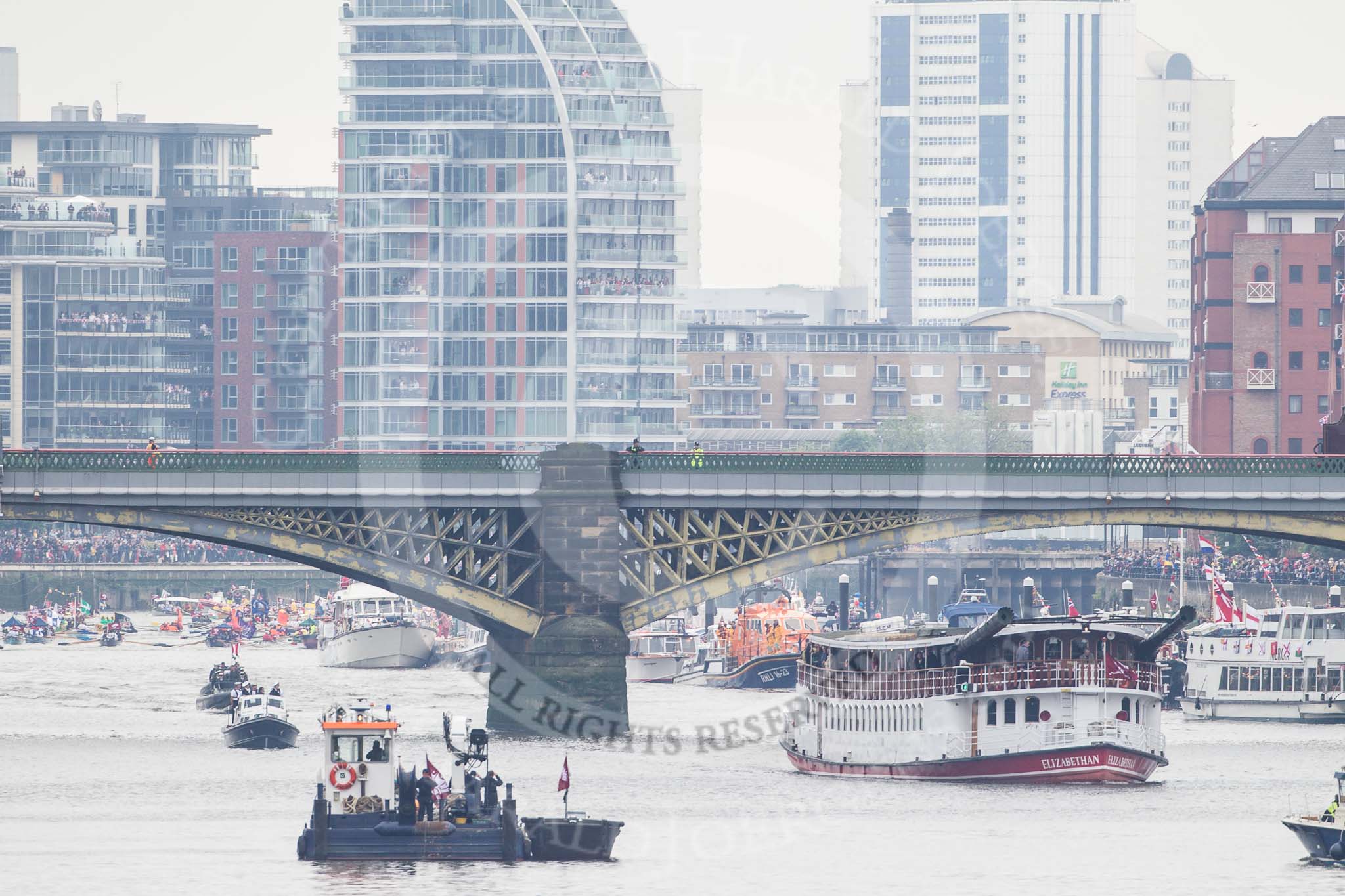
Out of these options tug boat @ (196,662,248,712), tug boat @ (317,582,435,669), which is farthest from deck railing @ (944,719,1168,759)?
tug boat @ (317,582,435,669)

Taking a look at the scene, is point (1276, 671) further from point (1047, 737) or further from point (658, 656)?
point (658, 656)

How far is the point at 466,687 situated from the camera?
160m

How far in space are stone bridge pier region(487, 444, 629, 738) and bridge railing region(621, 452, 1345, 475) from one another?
1.86m

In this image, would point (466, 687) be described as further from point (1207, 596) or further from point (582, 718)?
point (1207, 596)

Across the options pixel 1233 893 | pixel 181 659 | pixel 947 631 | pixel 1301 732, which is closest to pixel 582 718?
pixel 947 631

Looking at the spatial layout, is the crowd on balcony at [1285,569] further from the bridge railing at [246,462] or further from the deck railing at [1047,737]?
the deck railing at [1047,737]

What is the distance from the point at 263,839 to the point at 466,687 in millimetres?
72455

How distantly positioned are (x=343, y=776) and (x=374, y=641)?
10104 cm

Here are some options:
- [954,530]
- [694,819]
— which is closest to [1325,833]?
[694,819]

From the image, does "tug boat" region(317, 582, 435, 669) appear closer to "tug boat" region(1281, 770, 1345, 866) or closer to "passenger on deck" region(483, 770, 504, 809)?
"passenger on deck" region(483, 770, 504, 809)

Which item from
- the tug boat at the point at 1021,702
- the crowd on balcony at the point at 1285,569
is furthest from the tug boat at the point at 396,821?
the crowd on balcony at the point at 1285,569

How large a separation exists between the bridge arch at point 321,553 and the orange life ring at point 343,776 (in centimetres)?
3521

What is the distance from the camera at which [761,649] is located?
558ft

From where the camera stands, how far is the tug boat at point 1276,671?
13825cm
